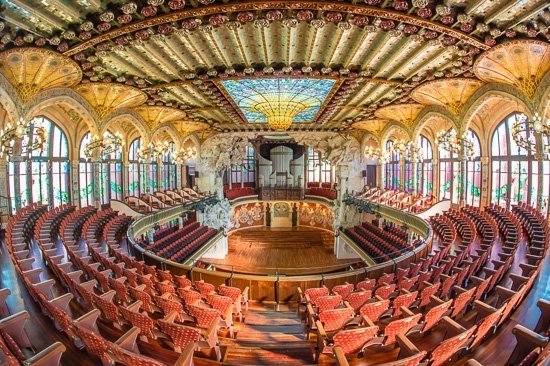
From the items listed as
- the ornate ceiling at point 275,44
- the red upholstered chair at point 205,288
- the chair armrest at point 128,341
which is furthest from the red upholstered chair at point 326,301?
the ornate ceiling at point 275,44

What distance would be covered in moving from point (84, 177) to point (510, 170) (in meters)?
27.0

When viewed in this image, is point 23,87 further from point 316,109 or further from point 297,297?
point 316,109

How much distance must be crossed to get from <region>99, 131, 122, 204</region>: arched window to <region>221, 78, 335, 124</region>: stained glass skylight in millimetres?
13551

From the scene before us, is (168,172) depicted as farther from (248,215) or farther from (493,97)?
(493,97)

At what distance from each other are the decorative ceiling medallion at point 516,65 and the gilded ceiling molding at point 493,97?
0.45m

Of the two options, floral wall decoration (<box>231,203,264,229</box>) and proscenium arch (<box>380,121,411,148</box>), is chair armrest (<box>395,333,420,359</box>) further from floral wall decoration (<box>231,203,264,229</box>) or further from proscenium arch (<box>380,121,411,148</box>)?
floral wall decoration (<box>231,203,264,229</box>)

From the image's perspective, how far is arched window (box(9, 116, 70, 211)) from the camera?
1515 cm

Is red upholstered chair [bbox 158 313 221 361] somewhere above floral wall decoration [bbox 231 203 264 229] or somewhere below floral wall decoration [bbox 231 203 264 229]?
above

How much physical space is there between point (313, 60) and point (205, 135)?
58.7ft

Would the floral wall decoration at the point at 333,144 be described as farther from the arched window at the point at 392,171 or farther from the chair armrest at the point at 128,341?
the chair armrest at the point at 128,341

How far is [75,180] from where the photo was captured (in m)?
18.9

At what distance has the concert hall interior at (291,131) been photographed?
4.03 m

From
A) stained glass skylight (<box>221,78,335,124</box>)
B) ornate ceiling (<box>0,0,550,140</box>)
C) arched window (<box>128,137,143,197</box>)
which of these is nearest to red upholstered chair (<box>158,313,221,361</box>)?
ornate ceiling (<box>0,0,550,140</box>)

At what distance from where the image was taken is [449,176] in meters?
21.0
